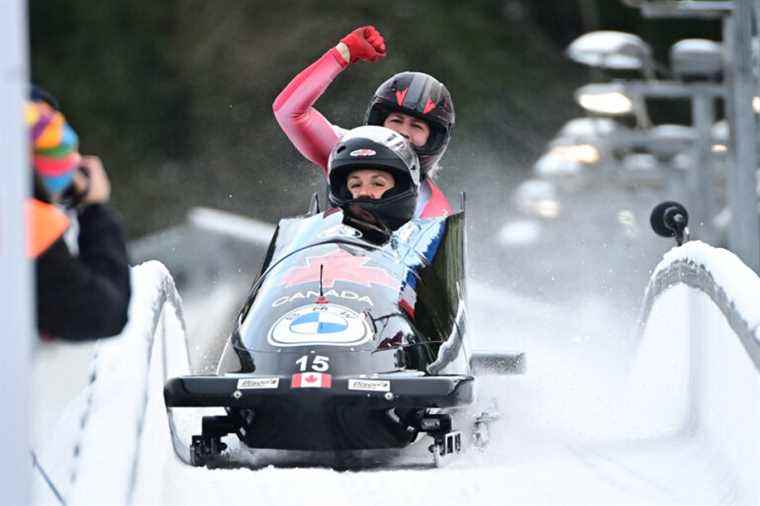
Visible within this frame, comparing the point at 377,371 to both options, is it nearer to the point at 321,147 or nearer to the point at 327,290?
the point at 327,290

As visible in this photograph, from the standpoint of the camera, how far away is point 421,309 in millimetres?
6164

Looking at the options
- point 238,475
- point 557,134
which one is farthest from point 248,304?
point 557,134

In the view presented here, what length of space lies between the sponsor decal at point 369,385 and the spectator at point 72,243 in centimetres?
181

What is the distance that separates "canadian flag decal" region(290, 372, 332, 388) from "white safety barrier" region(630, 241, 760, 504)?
1.14m

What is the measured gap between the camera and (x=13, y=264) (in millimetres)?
2770

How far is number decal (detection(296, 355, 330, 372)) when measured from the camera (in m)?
5.49

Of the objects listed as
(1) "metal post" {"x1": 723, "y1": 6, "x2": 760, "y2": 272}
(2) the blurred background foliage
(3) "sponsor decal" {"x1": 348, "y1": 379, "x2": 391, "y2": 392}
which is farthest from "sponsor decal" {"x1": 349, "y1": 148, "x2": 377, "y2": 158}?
(2) the blurred background foliage

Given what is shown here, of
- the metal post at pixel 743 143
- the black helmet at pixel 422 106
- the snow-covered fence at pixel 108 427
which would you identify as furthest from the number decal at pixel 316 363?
the metal post at pixel 743 143

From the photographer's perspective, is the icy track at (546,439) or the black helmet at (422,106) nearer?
the icy track at (546,439)

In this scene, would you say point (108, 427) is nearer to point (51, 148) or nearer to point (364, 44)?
point (51, 148)

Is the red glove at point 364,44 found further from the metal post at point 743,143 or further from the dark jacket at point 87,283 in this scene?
the dark jacket at point 87,283

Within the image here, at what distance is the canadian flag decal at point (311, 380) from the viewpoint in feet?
17.6

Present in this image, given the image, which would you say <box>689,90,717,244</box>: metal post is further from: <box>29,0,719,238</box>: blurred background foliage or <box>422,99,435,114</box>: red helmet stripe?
<box>29,0,719,238</box>: blurred background foliage

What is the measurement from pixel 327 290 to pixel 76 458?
1.39 metres
